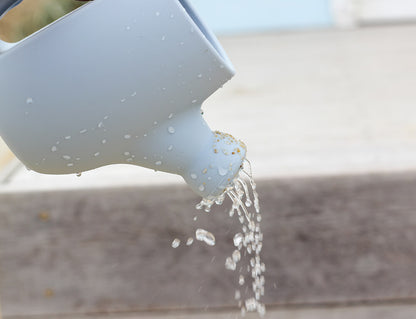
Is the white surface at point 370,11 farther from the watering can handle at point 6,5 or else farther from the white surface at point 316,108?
the watering can handle at point 6,5

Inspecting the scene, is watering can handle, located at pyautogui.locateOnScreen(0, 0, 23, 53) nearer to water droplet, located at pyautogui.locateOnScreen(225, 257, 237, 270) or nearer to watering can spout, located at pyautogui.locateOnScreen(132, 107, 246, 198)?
watering can spout, located at pyautogui.locateOnScreen(132, 107, 246, 198)

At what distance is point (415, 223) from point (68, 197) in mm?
452

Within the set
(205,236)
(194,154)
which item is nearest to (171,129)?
(194,154)

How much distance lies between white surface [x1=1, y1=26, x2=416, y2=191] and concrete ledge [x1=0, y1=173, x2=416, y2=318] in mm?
25

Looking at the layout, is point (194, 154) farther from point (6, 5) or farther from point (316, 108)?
point (316, 108)

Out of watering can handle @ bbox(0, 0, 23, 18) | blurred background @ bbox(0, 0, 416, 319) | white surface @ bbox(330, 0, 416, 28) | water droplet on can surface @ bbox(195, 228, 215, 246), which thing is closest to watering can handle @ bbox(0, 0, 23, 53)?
watering can handle @ bbox(0, 0, 23, 18)

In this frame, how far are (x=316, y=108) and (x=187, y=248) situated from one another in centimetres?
48

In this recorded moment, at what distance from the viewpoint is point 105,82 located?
9.5 inches

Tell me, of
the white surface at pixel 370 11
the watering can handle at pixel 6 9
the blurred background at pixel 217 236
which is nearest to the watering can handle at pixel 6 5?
the watering can handle at pixel 6 9

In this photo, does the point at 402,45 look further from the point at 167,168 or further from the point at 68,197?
the point at 167,168

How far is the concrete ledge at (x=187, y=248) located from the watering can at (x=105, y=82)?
0.51 meters

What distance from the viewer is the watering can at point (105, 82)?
231 mm

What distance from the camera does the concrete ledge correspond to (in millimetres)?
781

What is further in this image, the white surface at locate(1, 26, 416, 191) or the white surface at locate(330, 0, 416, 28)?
the white surface at locate(330, 0, 416, 28)
